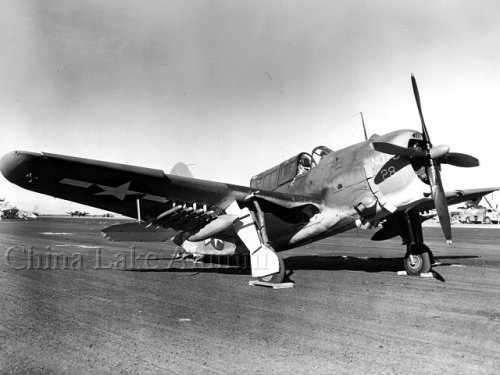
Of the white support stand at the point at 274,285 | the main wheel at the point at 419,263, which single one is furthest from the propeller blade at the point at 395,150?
the white support stand at the point at 274,285

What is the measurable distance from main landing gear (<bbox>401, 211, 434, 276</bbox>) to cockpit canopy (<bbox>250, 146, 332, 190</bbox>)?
2.73 m

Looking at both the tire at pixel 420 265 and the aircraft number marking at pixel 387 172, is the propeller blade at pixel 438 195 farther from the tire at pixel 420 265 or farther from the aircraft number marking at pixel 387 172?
the tire at pixel 420 265

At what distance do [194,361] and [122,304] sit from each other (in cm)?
328

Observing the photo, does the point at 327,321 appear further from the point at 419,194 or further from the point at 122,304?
the point at 419,194

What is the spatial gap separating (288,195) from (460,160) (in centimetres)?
408

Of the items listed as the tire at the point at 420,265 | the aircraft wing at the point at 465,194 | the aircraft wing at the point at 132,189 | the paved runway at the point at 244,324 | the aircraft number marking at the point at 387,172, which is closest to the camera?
the paved runway at the point at 244,324

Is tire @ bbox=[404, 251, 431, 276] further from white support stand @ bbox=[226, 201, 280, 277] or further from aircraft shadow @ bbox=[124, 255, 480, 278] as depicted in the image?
white support stand @ bbox=[226, 201, 280, 277]

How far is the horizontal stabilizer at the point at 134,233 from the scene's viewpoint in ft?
36.7

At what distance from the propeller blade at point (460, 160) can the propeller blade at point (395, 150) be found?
0.96m

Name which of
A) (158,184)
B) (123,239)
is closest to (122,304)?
(158,184)

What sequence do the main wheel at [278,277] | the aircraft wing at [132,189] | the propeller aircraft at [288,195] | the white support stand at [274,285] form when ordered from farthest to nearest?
the main wheel at [278,277] < the white support stand at [274,285] < the propeller aircraft at [288,195] < the aircraft wing at [132,189]

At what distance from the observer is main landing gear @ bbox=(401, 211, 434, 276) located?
10672mm

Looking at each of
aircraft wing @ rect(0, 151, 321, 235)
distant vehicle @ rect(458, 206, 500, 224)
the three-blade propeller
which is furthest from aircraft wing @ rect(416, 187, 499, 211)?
distant vehicle @ rect(458, 206, 500, 224)

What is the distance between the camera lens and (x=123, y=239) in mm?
11391
